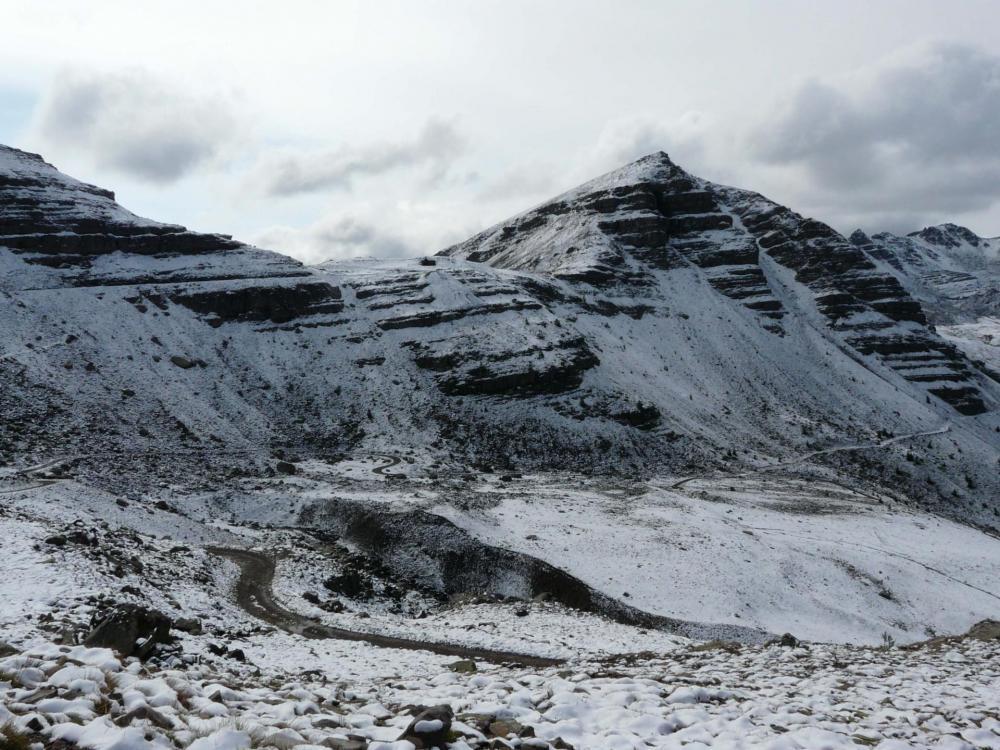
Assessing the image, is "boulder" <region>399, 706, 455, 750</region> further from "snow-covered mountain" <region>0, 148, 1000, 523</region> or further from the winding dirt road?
"snow-covered mountain" <region>0, 148, 1000, 523</region>

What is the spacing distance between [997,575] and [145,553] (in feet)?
149

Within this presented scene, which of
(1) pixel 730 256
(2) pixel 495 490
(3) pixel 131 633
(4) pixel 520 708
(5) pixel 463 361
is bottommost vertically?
(2) pixel 495 490

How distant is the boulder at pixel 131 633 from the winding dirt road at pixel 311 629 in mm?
7843

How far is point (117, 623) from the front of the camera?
13.9m

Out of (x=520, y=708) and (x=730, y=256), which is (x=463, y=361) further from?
(x=520, y=708)

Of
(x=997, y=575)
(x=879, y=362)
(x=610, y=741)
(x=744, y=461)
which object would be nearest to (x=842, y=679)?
(x=610, y=741)

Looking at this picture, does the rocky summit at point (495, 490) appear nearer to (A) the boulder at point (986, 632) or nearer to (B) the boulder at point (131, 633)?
(B) the boulder at point (131, 633)

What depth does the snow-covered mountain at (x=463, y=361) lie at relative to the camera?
203 feet

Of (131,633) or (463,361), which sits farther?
(463,361)

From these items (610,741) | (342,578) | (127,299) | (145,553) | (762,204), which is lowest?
(342,578)

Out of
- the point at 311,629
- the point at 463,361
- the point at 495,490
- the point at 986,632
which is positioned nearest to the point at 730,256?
the point at 463,361

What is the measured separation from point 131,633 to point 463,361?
62.7 m

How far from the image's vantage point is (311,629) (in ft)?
75.0

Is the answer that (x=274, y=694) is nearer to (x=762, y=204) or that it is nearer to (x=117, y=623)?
(x=117, y=623)
